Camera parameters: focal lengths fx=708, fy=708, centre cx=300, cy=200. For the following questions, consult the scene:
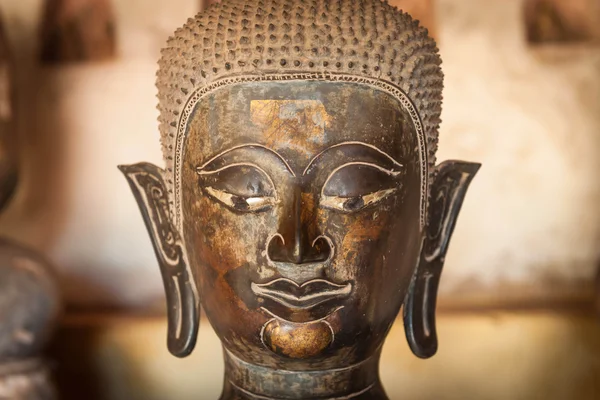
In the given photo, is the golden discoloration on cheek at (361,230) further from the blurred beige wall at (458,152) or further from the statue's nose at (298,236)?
the blurred beige wall at (458,152)

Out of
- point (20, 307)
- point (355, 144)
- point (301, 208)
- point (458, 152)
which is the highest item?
point (355, 144)

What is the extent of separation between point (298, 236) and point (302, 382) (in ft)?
1.14

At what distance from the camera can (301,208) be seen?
127 centimetres

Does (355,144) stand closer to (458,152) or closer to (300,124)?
(300,124)

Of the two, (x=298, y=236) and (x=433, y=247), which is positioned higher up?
(x=298, y=236)

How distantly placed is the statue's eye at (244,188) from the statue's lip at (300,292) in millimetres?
144

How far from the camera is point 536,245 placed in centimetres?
233

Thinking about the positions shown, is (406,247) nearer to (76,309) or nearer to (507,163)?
(507,163)

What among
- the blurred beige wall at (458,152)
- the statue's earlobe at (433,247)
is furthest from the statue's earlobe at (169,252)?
the blurred beige wall at (458,152)

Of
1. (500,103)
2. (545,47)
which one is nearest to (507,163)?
(500,103)

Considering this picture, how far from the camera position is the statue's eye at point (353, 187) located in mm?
1285

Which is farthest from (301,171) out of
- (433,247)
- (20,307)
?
(20,307)

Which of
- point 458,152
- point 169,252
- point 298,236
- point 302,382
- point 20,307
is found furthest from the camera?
point 458,152

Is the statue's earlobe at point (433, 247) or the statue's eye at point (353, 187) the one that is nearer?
the statue's eye at point (353, 187)
